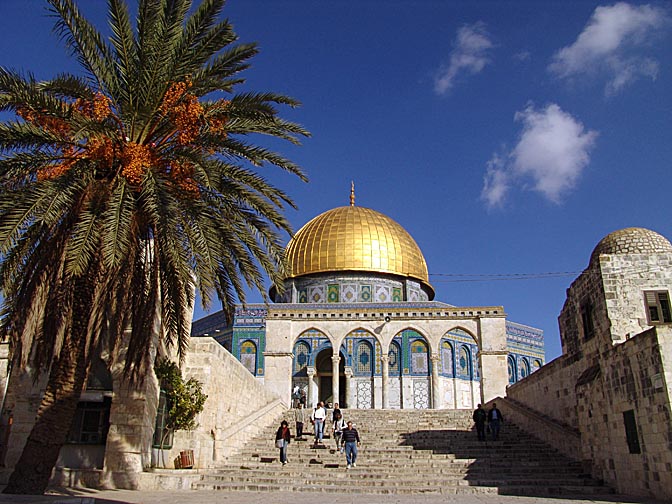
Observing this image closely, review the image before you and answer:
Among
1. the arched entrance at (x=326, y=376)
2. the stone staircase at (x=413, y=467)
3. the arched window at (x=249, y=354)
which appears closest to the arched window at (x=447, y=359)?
the arched entrance at (x=326, y=376)

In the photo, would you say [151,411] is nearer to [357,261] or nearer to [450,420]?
[450,420]

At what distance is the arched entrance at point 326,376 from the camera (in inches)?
1056

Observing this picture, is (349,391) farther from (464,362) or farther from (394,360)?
(464,362)

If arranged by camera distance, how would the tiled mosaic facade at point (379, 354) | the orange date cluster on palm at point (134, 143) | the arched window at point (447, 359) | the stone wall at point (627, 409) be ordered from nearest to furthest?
the orange date cluster on palm at point (134, 143)
the stone wall at point (627, 409)
the tiled mosaic facade at point (379, 354)
the arched window at point (447, 359)

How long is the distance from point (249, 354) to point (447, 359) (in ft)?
30.2

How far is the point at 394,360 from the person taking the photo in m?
26.3

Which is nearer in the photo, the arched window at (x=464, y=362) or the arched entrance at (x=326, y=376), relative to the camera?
the arched entrance at (x=326, y=376)

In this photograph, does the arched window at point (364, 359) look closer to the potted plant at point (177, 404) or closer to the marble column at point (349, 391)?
the marble column at point (349, 391)

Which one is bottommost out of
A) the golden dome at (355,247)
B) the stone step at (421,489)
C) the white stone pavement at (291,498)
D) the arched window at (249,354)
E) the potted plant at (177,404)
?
the white stone pavement at (291,498)

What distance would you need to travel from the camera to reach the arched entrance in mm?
26827

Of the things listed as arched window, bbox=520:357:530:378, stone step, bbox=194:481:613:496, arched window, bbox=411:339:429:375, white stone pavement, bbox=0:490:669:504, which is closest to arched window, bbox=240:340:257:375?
arched window, bbox=411:339:429:375

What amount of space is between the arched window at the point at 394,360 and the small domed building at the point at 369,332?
4 centimetres

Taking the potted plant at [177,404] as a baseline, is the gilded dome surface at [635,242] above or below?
above

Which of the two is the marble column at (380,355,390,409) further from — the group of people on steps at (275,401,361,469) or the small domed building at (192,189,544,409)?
the group of people on steps at (275,401,361,469)
